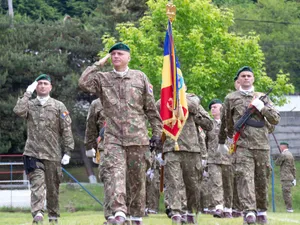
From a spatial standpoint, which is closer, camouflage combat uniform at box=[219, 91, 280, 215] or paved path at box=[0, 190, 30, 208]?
camouflage combat uniform at box=[219, 91, 280, 215]

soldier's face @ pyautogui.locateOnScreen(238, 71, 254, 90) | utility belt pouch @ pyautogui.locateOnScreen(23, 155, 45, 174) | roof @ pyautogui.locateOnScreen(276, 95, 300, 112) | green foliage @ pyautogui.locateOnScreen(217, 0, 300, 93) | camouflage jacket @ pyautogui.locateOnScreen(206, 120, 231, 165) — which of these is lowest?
utility belt pouch @ pyautogui.locateOnScreen(23, 155, 45, 174)

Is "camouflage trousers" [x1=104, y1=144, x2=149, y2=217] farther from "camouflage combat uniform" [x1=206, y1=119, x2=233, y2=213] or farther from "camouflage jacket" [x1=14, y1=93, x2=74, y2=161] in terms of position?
"camouflage combat uniform" [x1=206, y1=119, x2=233, y2=213]

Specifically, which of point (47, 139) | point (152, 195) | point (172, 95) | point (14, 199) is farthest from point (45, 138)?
point (14, 199)

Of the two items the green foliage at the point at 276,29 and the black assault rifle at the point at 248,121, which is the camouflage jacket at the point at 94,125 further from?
the green foliage at the point at 276,29

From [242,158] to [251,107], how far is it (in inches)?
30.6

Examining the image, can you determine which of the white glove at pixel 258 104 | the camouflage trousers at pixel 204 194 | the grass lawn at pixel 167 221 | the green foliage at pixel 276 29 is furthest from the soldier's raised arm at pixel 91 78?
the green foliage at pixel 276 29

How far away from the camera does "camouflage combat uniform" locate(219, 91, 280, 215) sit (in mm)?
13945

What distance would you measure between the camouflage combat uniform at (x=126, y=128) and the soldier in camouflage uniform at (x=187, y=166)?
258 cm

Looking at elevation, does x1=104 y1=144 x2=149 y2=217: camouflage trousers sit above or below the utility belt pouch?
below

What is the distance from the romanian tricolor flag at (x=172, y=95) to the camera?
14578 mm

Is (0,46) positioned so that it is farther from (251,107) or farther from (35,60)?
(251,107)

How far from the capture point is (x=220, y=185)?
2042cm

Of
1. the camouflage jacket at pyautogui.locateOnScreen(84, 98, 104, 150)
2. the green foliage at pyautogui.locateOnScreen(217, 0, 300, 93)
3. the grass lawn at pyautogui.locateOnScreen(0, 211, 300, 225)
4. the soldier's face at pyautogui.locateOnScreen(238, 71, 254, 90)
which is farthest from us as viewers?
the green foliage at pyautogui.locateOnScreen(217, 0, 300, 93)

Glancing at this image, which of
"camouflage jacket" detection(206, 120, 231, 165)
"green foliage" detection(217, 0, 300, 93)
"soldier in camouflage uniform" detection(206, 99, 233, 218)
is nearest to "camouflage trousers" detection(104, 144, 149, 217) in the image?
"soldier in camouflage uniform" detection(206, 99, 233, 218)
